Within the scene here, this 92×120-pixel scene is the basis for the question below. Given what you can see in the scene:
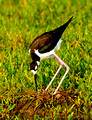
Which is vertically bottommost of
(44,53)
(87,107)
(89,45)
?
(87,107)

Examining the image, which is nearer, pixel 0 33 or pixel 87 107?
pixel 87 107

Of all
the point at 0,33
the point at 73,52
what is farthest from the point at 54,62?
the point at 0,33

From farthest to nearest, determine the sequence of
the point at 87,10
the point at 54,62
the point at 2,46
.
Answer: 1. the point at 87,10
2. the point at 2,46
3. the point at 54,62

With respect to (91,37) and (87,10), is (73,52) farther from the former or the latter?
(87,10)

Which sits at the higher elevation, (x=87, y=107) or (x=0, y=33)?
(x=0, y=33)

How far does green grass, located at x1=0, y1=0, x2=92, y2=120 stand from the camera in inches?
136

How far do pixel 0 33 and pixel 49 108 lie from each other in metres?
2.36

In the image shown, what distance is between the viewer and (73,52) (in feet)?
13.1

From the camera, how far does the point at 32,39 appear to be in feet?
15.5

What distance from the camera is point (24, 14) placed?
235 inches

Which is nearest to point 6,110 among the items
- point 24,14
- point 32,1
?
point 24,14

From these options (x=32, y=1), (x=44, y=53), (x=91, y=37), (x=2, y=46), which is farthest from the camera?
(x=32, y=1)

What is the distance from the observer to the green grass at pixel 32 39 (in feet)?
11.4

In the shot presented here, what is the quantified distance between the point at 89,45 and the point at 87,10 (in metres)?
2.08
